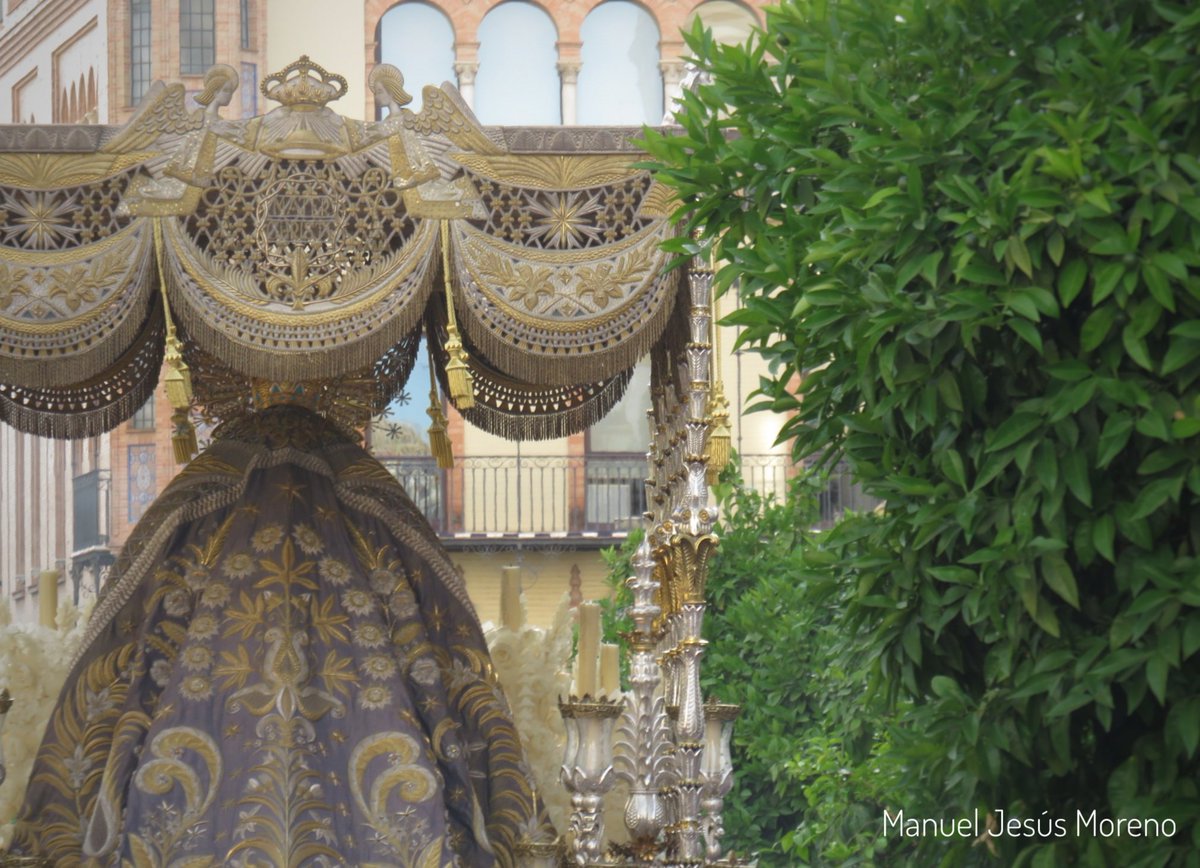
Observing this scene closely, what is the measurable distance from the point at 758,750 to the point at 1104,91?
745 cm

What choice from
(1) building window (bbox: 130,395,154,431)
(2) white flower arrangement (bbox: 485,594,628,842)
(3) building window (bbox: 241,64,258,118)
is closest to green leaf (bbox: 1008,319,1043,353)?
(2) white flower arrangement (bbox: 485,594,628,842)

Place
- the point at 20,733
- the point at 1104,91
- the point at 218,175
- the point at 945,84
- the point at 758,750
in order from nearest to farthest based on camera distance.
A: the point at 1104,91
the point at 945,84
the point at 218,175
the point at 20,733
the point at 758,750

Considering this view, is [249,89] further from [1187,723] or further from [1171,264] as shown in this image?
[1187,723]

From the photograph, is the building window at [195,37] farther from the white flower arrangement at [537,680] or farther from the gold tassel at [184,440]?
the gold tassel at [184,440]

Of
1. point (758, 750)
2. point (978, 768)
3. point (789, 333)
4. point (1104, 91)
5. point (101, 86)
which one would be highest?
point (101, 86)

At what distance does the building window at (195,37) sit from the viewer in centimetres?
2092

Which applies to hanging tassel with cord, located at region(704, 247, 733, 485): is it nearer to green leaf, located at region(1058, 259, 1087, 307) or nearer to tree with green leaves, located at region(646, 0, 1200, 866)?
tree with green leaves, located at region(646, 0, 1200, 866)

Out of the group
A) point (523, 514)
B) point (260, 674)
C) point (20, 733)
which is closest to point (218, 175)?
point (260, 674)

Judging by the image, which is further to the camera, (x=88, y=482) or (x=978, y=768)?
(x=88, y=482)

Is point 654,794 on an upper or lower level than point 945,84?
lower

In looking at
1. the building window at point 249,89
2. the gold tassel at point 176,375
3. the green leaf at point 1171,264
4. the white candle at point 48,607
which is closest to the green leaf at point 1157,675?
the green leaf at point 1171,264

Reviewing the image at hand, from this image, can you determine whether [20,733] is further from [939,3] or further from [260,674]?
[939,3]

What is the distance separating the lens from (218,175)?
6.33 m

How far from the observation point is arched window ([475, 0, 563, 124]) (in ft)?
71.2
